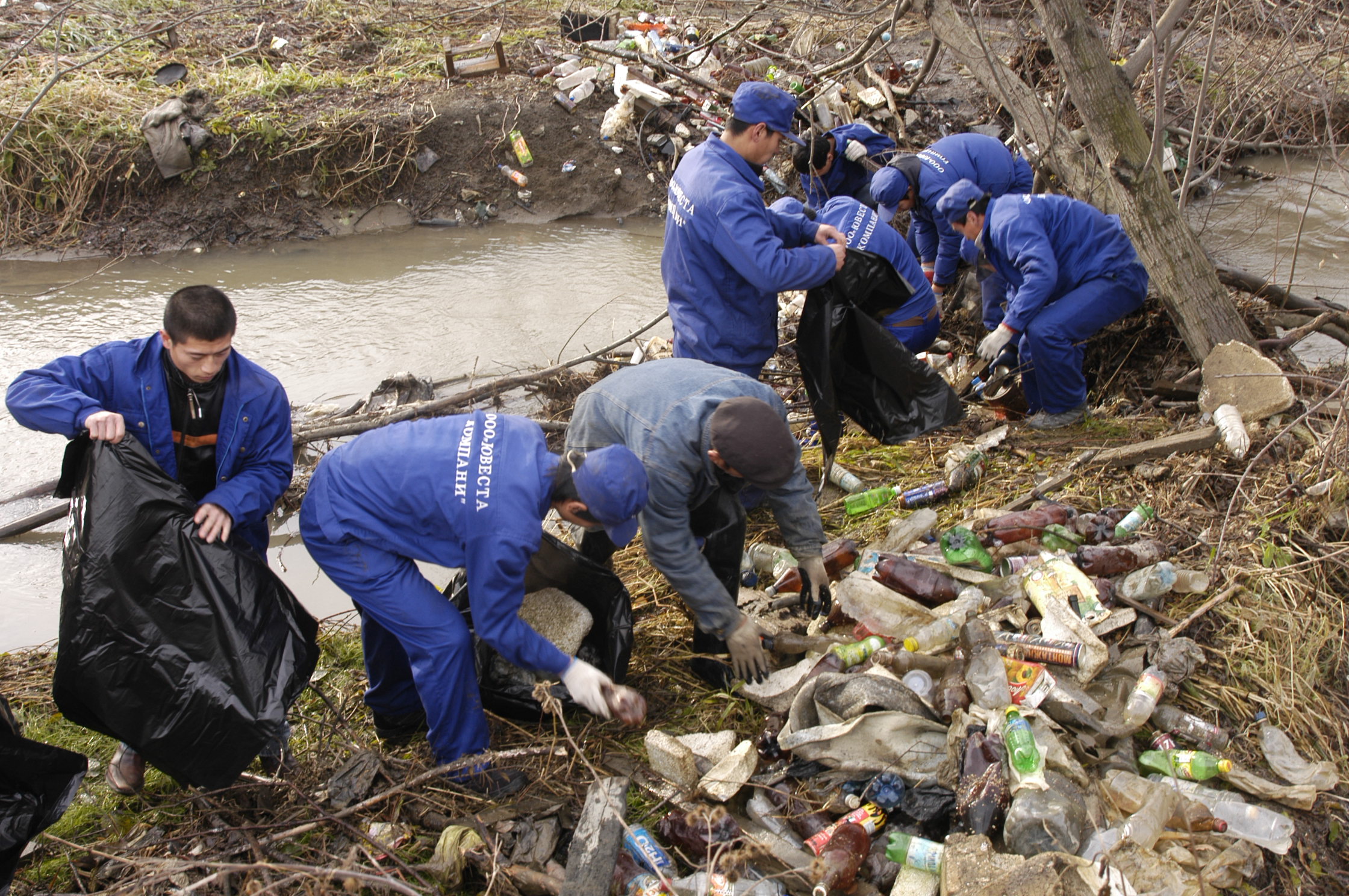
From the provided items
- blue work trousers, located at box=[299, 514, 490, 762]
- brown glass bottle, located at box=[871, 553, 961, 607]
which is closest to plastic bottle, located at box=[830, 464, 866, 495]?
brown glass bottle, located at box=[871, 553, 961, 607]

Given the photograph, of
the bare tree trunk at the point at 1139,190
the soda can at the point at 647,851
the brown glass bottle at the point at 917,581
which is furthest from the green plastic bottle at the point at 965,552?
the bare tree trunk at the point at 1139,190

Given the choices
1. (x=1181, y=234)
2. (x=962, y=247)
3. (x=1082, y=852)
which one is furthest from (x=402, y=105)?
(x=1082, y=852)

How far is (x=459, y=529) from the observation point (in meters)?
2.53

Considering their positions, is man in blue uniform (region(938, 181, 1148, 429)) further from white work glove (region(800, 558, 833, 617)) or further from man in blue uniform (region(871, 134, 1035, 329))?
white work glove (region(800, 558, 833, 617))

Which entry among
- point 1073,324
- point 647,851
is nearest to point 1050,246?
point 1073,324

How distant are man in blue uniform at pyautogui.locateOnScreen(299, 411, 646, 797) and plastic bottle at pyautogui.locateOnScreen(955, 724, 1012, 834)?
1.09 metres

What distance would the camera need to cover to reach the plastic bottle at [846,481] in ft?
14.0

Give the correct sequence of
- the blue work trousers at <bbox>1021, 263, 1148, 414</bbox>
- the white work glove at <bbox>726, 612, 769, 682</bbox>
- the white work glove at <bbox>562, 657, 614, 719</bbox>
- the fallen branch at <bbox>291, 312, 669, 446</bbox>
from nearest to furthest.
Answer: the white work glove at <bbox>562, 657, 614, 719</bbox>
the white work glove at <bbox>726, 612, 769, 682</bbox>
the blue work trousers at <bbox>1021, 263, 1148, 414</bbox>
the fallen branch at <bbox>291, 312, 669, 446</bbox>

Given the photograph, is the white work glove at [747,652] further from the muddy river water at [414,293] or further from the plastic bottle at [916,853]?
the muddy river water at [414,293]

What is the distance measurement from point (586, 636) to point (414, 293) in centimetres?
525

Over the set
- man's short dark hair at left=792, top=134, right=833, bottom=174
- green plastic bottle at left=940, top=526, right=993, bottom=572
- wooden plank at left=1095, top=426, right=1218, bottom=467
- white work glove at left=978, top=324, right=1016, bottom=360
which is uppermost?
man's short dark hair at left=792, top=134, right=833, bottom=174

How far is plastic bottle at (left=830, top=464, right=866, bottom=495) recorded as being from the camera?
4258 mm

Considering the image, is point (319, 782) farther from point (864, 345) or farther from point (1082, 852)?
point (864, 345)

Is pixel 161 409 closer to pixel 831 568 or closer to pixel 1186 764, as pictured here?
pixel 831 568
